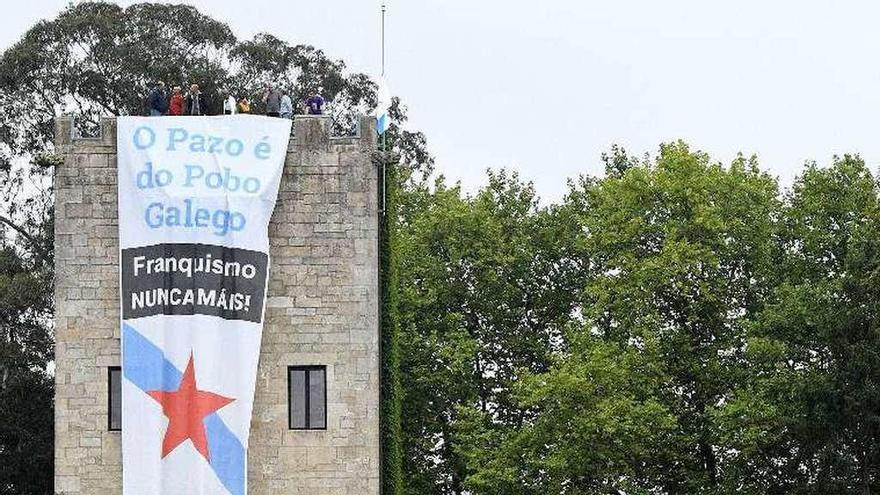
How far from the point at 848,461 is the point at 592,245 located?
1321cm

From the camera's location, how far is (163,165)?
194 feet

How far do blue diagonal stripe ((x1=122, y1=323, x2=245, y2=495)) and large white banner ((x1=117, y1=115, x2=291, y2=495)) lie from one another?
2cm

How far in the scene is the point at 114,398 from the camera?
5941 centimetres

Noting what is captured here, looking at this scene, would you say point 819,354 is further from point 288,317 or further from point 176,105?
point 176,105

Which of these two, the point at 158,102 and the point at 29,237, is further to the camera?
the point at 29,237

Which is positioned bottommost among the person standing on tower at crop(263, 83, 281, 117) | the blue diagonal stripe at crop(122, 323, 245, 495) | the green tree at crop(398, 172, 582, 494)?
the blue diagonal stripe at crop(122, 323, 245, 495)

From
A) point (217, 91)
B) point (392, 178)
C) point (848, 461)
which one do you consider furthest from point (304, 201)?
point (217, 91)

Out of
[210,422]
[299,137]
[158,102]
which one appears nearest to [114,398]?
[210,422]

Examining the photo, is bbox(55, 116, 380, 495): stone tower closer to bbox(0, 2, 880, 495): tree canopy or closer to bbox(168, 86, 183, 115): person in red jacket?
bbox(168, 86, 183, 115): person in red jacket

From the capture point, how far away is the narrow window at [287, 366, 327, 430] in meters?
59.4

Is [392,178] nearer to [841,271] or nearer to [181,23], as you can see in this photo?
[841,271]

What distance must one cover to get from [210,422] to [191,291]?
312 centimetres

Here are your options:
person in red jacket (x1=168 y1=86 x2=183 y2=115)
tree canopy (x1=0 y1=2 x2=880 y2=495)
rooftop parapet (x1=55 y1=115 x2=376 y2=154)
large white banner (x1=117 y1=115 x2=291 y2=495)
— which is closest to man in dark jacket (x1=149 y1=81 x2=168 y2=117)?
person in red jacket (x1=168 y1=86 x2=183 y2=115)

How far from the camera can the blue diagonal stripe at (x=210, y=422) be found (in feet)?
192
